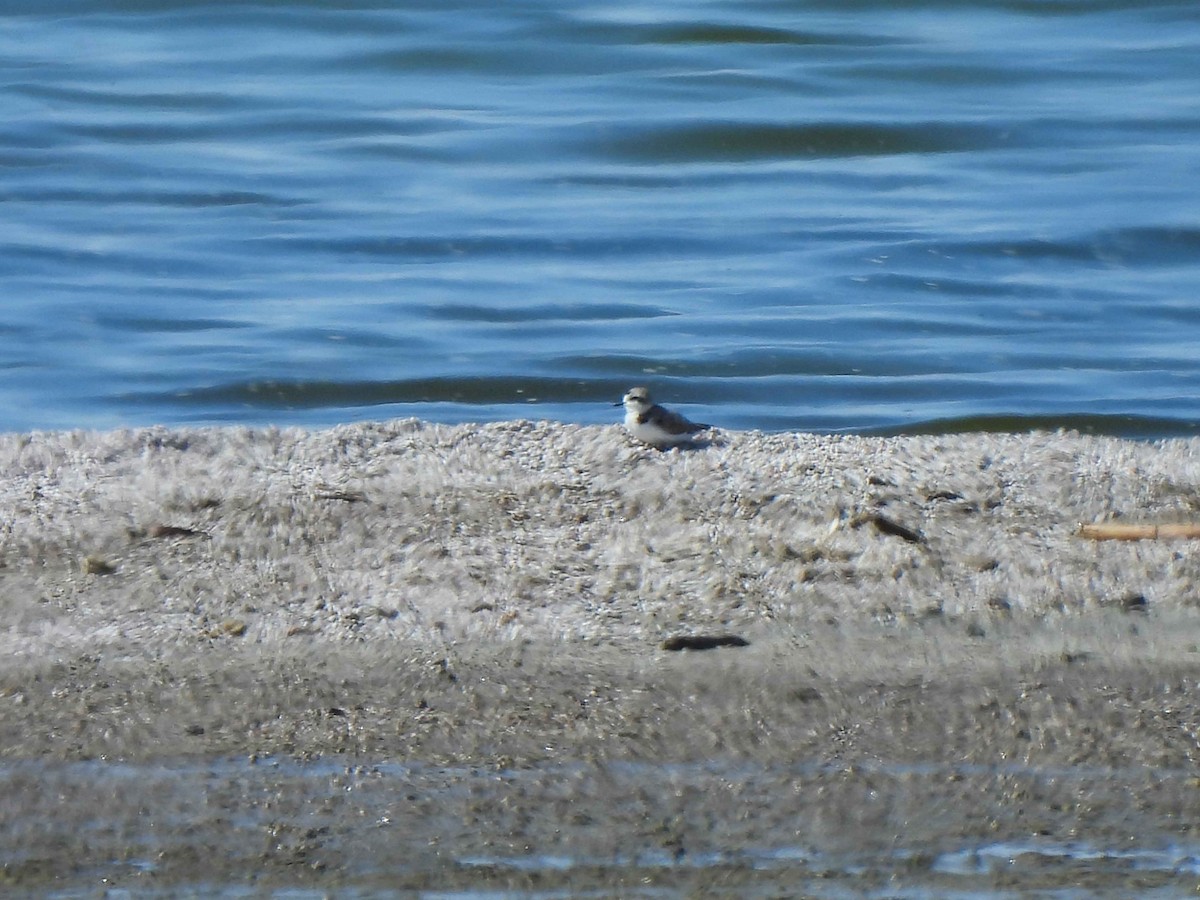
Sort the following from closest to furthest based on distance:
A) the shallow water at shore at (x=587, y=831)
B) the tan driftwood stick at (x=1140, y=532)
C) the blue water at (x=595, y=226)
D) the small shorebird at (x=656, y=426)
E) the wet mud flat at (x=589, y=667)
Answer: the shallow water at shore at (x=587, y=831) → the wet mud flat at (x=589, y=667) → the tan driftwood stick at (x=1140, y=532) → the small shorebird at (x=656, y=426) → the blue water at (x=595, y=226)

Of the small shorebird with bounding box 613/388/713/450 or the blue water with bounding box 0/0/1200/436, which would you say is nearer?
the small shorebird with bounding box 613/388/713/450

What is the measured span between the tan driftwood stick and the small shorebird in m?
1.30

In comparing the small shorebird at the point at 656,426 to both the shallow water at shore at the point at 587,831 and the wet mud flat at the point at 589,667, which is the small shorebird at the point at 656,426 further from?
the shallow water at shore at the point at 587,831

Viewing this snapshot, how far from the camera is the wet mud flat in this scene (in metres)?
3.16

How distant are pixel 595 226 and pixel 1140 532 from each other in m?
7.03

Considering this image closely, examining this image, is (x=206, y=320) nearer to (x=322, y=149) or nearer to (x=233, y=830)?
(x=322, y=149)

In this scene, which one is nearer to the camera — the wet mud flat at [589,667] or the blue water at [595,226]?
the wet mud flat at [589,667]

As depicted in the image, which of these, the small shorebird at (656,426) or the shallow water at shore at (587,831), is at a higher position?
the small shorebird at (656,426)

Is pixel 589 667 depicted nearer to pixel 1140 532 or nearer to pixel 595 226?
pixel 1140 532

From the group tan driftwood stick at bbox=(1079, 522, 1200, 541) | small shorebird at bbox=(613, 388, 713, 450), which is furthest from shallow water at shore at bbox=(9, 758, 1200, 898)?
small shorebird at bbox=(613, 388, 713, 450)

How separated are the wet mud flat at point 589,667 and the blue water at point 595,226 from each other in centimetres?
237

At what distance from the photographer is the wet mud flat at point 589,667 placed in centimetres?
316

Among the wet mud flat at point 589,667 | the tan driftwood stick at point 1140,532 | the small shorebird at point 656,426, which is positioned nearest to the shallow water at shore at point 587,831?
the wet mud flat at point 589,667

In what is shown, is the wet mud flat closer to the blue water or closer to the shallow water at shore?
the shallow water at shore
